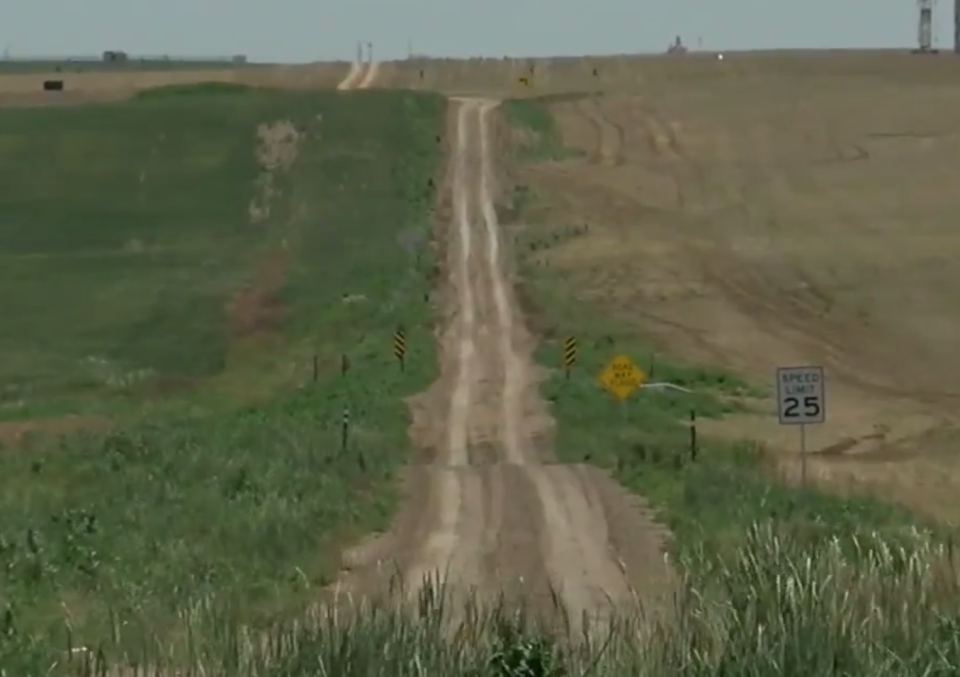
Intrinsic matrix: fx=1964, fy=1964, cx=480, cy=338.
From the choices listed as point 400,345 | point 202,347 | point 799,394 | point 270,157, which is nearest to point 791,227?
point 400,345

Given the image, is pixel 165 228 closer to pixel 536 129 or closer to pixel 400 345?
pixel 536 129

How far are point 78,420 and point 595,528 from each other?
15847 mm

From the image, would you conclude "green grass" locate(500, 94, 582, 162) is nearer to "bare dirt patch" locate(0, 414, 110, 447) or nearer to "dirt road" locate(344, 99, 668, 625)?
"dirt road" locate(344, 99, 668, 625)

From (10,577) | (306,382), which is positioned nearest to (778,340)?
(306,382)

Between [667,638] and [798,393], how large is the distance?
14.0 metres

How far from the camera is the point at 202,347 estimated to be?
46500 mm

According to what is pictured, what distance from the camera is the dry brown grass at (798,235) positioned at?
36.9 meters

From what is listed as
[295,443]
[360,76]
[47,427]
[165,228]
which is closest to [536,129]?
[165,228]

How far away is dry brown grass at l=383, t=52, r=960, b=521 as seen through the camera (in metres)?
36.9

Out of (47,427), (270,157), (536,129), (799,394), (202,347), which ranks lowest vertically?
(47,427)

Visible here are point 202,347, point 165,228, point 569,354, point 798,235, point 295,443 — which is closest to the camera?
point 295,443

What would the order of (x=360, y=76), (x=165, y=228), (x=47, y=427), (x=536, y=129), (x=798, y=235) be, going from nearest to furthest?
(x=47, y=427) → (x=798, y=235) → (x=165, y=228) → (x=536, y=129) → (x=360, y=76)

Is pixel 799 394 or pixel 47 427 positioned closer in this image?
pixel 799 394

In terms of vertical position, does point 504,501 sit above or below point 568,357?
below
